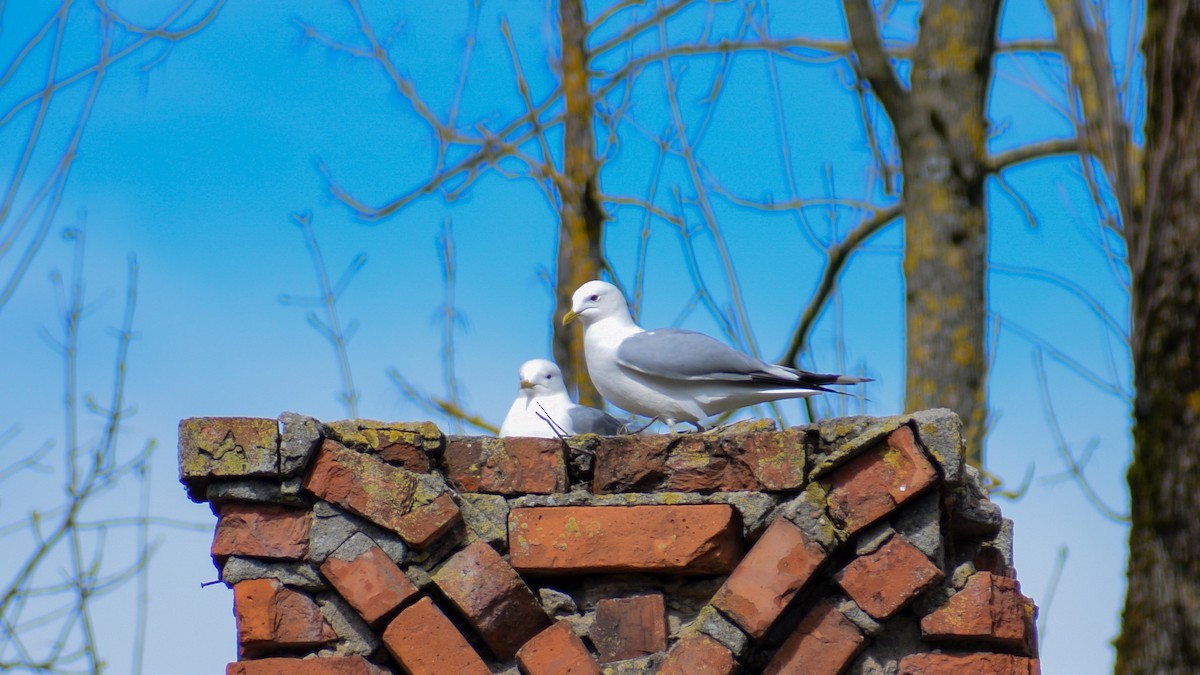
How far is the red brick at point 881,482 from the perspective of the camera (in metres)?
3.07

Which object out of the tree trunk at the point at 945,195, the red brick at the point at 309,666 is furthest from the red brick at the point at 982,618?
the tree trunk at the point at 945,195

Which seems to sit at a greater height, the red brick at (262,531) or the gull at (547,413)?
the gull at (547,413)

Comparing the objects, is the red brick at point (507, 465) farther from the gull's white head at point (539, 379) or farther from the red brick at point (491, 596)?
the gull's white head at point (539, 379)

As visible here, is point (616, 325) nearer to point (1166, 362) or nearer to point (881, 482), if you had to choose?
point (881, 482)

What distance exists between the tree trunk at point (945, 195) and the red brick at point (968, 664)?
3309 mm

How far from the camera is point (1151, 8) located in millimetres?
4863

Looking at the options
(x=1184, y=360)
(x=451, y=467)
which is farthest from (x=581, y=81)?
(x=451, y=467)

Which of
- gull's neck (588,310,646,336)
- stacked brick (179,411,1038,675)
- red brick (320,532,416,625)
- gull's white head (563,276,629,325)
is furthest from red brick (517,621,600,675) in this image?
gull's white head (563,276,629,325)

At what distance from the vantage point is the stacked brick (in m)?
3.07

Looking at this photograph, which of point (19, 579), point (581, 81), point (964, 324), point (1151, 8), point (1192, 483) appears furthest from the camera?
point (581, 81)

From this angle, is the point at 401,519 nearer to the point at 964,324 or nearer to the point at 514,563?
the point at 514,563

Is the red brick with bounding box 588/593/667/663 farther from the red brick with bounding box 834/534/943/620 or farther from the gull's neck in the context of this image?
the gull's neck

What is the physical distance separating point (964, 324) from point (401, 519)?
13.0 ft

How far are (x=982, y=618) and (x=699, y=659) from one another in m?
0.62
